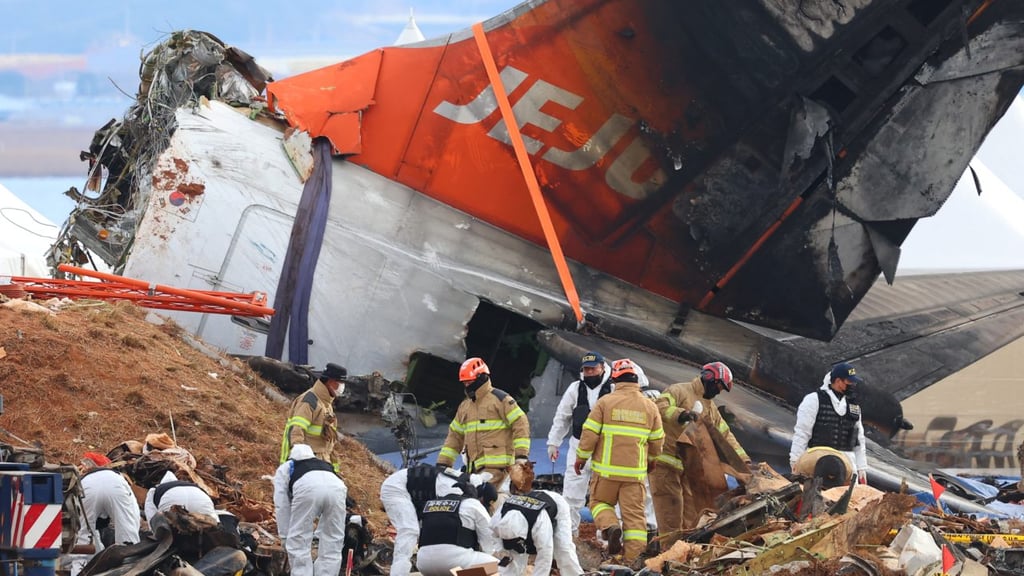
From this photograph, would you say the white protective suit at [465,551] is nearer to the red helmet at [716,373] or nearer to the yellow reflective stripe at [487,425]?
the yellow reflective stripe at [487,425]

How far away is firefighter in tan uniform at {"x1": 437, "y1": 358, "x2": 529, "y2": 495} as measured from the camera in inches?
400

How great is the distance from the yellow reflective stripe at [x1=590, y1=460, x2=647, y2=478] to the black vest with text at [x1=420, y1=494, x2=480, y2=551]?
1.71m

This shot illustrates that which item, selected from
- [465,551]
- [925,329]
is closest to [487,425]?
[465,551]

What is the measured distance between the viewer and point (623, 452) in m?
9.35

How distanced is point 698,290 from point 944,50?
371cm

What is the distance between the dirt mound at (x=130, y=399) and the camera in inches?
420

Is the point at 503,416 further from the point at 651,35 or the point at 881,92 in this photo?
the point at 881,92

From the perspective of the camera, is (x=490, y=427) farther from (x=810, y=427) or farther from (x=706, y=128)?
(x=706, y=128)

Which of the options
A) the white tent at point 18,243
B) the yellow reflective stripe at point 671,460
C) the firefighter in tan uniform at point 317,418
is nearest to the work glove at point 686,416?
the yellow reflective stripe at point 671,460

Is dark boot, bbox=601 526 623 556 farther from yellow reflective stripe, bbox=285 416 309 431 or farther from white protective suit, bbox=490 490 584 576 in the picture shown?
yellow reflective stripe, bbox=285 416 309 431

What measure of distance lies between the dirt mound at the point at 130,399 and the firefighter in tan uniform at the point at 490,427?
1421 millimetres

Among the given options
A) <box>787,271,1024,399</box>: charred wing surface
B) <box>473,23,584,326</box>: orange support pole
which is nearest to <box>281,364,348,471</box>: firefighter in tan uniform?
<box>473,23,584,326</box>: orange support pole

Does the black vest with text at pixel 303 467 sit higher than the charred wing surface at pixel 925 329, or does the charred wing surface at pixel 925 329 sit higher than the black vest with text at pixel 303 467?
the charred wing surface at pixel 925 329

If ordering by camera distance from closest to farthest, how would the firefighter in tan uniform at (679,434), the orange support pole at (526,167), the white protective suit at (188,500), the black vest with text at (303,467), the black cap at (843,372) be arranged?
the white protective suit at (188,500) < the black vest with text at (303,467) < the firefighter in tan uniform at (679,434) < the black cap at (843,372) < the orange support pole at (526,167)
